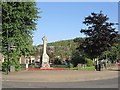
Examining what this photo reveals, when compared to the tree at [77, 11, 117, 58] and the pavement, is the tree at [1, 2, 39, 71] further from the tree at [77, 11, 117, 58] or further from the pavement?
the tree at [77, 11, 117, 58]

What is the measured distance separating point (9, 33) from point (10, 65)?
440 centimetres

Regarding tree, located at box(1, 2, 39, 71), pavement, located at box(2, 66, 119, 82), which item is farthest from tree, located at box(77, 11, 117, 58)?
pavement, located at box(2, 66, 119, 82)

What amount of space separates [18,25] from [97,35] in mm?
32643

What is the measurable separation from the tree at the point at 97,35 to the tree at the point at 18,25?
28.6m

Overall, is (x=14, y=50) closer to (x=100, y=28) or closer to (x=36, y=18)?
(x=36, y=18)

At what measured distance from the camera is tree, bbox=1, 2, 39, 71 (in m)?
44.1

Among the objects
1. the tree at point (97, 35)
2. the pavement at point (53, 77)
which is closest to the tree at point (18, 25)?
the pavement at point (53, 77)

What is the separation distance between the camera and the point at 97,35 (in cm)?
7438

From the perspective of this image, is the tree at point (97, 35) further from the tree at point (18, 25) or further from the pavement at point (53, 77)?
the pavement at point (53, 77)

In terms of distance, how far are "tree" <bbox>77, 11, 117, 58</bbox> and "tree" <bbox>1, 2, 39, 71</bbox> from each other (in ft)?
93.8

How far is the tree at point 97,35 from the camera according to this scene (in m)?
72.9

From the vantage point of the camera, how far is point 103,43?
238 ft

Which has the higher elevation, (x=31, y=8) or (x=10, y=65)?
(x=31, y=8)

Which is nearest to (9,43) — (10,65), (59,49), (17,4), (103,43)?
(10,65)
